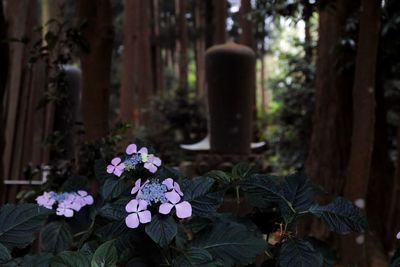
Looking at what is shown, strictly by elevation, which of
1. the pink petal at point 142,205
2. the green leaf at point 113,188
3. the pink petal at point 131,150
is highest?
the pink petal at point 131,150

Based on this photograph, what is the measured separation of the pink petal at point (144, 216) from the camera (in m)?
1.46

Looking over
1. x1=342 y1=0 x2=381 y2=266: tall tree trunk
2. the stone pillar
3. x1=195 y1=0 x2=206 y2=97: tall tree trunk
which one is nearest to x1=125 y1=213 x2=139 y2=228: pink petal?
x1=342 y1=0 x2=381 y2=266: tall tree trunk

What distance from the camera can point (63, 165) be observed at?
12.1 ft

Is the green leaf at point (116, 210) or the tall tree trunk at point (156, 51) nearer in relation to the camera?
the green leaf at point (116, 210)

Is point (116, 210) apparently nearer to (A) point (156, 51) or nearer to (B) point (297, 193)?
(B) point (297, 193)

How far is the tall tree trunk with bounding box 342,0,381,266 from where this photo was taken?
11.2ft

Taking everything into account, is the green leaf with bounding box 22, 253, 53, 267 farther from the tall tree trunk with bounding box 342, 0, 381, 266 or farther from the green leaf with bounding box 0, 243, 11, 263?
the tall tree trunk with bounding box 342, 0, 381, 266

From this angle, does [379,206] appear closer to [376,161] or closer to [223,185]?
[376,161]

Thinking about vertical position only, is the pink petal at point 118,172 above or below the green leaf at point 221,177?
above

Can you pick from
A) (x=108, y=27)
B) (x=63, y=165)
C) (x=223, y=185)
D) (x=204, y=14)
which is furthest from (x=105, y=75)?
(x=204, y=14)

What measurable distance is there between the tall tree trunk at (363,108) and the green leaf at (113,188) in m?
2.15

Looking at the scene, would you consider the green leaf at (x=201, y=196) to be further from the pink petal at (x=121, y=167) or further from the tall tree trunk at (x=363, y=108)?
the tall tree trunk at (x=363, y=108)

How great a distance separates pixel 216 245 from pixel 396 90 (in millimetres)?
6435

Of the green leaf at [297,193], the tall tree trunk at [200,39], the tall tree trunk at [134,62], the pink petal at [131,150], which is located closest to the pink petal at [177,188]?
the pink petal at [131,150]
